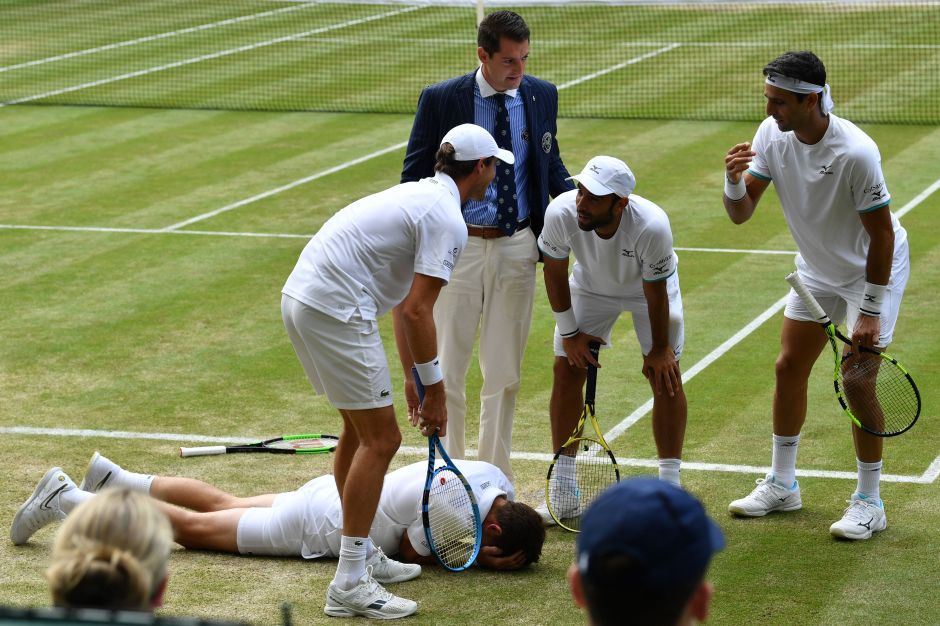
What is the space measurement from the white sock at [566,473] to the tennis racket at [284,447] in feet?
5.04

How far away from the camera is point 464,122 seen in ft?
26.7

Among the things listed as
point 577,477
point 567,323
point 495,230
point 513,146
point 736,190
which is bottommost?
point 577,477

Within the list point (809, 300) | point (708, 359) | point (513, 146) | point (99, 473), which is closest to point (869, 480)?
point (809, 300)

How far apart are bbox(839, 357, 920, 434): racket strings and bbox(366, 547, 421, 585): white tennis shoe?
2395mm

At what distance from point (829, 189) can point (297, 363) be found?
462cm

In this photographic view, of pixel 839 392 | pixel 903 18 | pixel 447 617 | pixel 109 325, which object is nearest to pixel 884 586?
pixel 839 392

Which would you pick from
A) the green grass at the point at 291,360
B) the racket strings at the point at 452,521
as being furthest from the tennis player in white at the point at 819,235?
the racket strings at the point at 452,521

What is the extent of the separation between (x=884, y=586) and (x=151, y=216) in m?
10.4

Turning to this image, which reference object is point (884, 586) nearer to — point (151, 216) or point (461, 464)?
point (461, 464)

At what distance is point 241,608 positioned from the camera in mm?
6652

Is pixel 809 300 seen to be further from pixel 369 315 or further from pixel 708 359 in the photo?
pixel 708 359

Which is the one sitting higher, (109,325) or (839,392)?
(839,392)

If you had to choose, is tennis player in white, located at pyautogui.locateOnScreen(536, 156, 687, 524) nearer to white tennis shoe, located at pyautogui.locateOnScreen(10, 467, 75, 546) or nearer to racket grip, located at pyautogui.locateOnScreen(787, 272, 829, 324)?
racket grip, located at pyautogui.locateOnScreen(787, 272, 829, 324)

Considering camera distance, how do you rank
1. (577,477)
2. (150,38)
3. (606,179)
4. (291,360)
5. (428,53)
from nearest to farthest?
(606,179)
(577,477)
(291,360)
(428,53)
(150,38)
